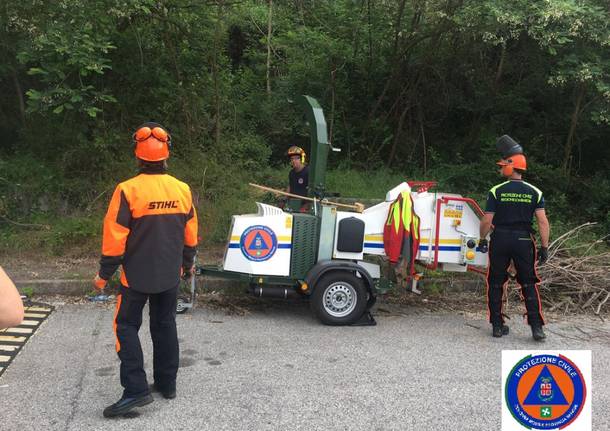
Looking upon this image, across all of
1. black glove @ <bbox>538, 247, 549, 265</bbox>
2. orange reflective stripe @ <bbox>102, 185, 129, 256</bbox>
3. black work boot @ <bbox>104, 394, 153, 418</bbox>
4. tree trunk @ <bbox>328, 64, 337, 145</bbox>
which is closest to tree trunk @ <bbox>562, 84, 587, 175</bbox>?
tree trunk @ <bbox>328, 64, 337, 145</bbox>

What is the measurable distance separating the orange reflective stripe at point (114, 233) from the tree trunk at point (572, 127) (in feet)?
27.7

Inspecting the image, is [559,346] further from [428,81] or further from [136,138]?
[428,81]

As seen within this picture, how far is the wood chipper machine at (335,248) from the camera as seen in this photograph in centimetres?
573

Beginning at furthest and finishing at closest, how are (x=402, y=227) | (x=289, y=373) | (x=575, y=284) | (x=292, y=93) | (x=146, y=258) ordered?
(x=292, y=93) → (x=575, y=284) → (x=402, y=227) → (x=289, y=373) → (x=146, y=258)

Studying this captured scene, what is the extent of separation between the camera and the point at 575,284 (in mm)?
6641

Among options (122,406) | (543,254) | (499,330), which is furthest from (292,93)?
(122,406)

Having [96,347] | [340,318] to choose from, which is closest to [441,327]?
[340,318]

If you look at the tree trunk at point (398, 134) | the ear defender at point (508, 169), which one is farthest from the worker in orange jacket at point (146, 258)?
the tree trunk at point (398, 134)

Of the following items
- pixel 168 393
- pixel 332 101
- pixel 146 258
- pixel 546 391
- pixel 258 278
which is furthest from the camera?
pixel 332 101

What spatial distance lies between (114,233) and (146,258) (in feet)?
0.91

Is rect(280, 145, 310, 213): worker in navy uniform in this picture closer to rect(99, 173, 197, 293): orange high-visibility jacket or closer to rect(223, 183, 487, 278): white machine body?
rect(223, 183, 487, 278): white machine body

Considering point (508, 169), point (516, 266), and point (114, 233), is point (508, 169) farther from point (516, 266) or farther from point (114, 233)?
point (114, 233)

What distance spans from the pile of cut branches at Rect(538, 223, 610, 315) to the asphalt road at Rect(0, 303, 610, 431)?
0.50 meters

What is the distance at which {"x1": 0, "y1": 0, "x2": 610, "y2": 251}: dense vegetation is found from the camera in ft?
25.2
